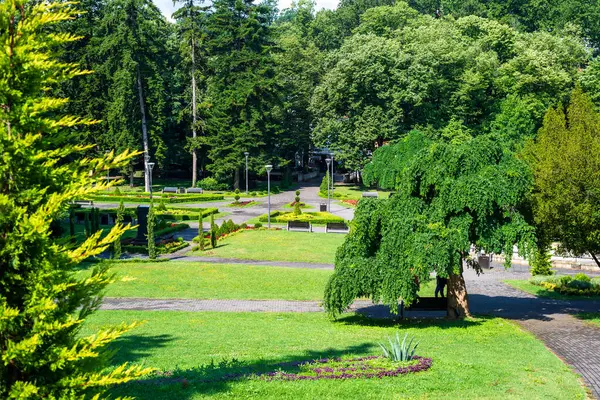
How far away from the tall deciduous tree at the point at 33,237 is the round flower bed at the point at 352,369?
233 inches

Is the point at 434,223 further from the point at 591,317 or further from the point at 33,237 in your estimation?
the point at 33,237

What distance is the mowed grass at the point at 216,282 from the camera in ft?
88.7

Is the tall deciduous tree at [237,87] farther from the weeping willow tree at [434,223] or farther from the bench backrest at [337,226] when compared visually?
the weeping willow tree at [434,223]

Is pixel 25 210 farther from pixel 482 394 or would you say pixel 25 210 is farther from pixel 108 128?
pixel 108 128

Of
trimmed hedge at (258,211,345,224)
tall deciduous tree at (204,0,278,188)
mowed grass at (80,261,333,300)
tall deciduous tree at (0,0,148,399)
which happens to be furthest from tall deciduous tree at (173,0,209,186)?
tall deciduous tree at (0,0,148,399)

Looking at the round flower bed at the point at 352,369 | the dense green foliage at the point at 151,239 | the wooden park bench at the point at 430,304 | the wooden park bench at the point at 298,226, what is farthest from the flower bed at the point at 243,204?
the round flower bed at the point at 352,369

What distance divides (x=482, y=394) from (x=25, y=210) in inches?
393

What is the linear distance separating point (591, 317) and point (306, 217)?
1178 inches

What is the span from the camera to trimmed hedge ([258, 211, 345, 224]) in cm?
4850

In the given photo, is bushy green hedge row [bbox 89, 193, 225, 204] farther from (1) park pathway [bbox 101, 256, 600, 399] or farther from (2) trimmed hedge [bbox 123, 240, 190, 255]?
(1) park pathway [bbox 101, 256, 600, 399]

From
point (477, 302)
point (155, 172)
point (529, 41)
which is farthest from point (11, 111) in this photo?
point (155, 172)

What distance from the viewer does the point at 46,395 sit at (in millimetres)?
7867

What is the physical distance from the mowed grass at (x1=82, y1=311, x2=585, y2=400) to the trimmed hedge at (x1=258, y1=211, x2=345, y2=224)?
25.1 metres

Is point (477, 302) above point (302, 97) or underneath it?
underneath
